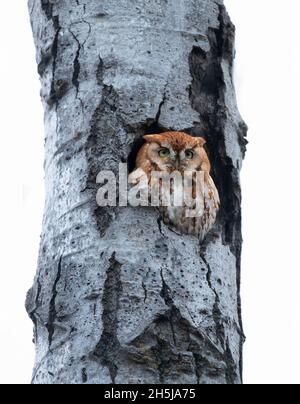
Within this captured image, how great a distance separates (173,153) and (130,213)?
2.69 ft

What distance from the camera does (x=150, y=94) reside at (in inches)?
174

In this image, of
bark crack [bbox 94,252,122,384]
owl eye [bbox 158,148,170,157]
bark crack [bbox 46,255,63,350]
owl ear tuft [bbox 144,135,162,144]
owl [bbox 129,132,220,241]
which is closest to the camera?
bark crack [bbox 94,252,122,384]

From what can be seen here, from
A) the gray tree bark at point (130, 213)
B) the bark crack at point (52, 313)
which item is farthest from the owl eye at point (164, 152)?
the bark crack at point (52, 313)

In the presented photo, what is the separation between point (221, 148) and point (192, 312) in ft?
2.46

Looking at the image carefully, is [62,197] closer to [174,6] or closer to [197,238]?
[197,238]

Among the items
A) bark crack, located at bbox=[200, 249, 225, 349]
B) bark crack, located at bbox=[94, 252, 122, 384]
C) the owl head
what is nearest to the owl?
the owl head

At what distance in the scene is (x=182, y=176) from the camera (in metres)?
4.89

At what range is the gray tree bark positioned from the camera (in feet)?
12.9

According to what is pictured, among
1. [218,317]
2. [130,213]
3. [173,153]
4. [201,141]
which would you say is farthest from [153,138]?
[218,317]

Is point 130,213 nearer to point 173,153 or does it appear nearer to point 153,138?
point 153,138

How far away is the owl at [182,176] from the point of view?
4.35m

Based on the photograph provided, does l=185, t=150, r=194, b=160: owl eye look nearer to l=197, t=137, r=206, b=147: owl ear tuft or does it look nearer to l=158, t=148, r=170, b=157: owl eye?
l=158, t=148, r=170, b=157: owl eye

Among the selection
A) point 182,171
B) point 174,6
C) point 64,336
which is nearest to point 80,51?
point 174,6

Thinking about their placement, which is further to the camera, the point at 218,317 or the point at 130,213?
the point at 130,213
